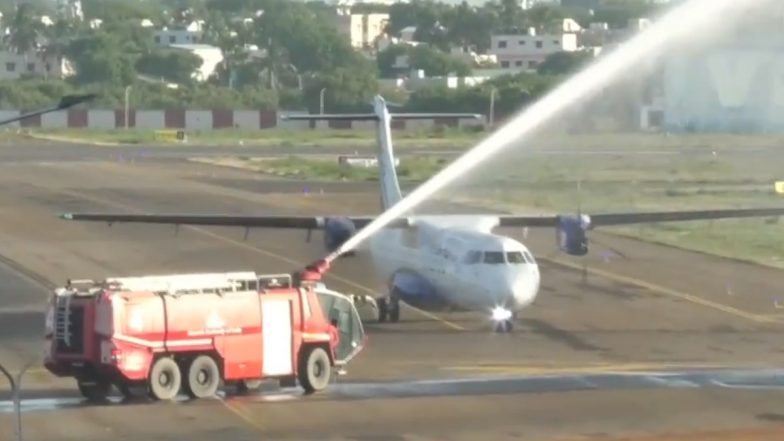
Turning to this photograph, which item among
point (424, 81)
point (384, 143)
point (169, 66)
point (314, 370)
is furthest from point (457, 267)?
point (169, 66)

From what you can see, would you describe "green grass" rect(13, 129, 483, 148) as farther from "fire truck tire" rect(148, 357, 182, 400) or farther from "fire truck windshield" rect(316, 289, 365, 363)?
"fire truck tire" rect(148, 357, 182, 400)

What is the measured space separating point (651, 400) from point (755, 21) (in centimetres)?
3192

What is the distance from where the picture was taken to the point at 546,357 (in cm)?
3588

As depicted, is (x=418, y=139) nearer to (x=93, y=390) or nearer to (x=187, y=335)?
(x=93, y=390)

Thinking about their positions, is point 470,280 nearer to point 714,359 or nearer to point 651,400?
point 714,359

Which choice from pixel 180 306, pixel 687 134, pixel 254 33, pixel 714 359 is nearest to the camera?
pixel 180 306

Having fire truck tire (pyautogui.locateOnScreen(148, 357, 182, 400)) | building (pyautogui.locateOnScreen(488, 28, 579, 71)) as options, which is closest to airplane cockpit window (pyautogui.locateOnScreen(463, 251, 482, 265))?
fire truck tire (pyautogui.locateOnScreen(148, 357, 182, 400))

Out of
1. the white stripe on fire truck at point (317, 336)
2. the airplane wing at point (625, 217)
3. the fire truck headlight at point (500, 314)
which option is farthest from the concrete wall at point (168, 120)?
the white stripe on fire truck at point (317, 336)

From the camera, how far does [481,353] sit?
3606 centimetres

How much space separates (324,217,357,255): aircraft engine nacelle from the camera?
133 feet

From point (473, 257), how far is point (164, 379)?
10568 millimetres

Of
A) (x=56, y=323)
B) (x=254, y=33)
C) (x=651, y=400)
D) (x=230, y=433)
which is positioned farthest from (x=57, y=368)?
(x=254, y=33)

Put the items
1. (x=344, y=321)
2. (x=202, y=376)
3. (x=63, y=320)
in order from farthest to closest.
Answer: (x=344, y=321) → (x=202, y=376) → (x=63, y=320)

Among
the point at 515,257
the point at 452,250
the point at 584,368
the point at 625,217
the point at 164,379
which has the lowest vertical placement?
the point at 584,368
